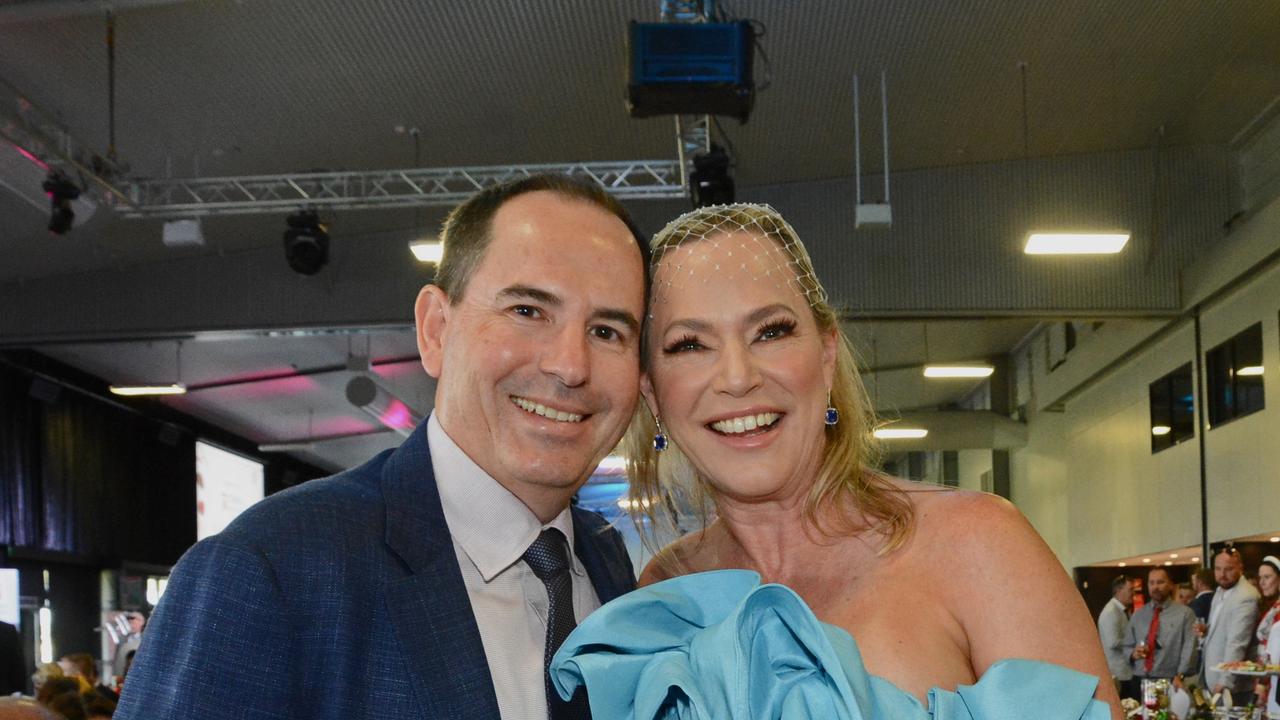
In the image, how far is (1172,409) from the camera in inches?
Answer: 554

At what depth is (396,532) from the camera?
1641 mm

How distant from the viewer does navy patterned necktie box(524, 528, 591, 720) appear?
164 cm

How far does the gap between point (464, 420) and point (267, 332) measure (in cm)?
1164

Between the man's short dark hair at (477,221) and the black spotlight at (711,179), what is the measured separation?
7074mm

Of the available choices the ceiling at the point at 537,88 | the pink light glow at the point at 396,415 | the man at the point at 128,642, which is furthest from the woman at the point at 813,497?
the pink light glow at the point at 396,415

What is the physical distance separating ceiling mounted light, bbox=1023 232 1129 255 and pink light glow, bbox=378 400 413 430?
939 cm

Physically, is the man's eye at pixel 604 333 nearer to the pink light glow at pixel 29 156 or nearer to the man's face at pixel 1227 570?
the pink light glow at pixel 29 156

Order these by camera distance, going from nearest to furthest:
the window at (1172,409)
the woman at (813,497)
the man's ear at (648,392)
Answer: the woman at (813,497), the man's ear at (648,392), the window at (1172,409)

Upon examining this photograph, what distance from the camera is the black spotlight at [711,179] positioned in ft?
29.6

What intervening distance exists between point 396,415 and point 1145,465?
913 centimetres

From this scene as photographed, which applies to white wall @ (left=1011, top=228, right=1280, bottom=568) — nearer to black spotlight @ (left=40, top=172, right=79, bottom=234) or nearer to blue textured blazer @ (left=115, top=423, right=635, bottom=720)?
black spotlight @ (left=40, top=172, right=79, bottom=234)

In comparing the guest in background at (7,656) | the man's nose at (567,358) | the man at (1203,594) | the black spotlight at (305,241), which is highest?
the black spotlight at (305,241)

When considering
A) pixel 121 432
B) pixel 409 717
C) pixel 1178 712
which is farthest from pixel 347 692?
pixel 121 432

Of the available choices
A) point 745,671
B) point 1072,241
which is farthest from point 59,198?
point 745,671
